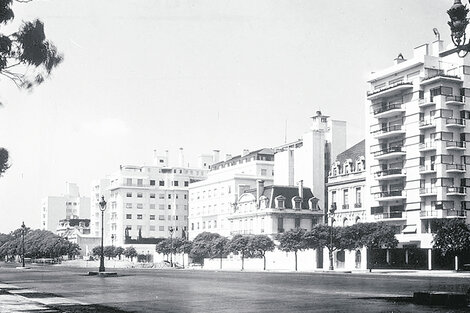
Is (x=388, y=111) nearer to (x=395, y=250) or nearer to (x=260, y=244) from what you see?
(x=395, y=250)

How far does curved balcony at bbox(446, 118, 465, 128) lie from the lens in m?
71.1

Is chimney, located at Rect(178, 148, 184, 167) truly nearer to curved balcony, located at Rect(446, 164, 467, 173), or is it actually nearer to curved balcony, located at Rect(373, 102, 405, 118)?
curved balcony, located at Rect(373, 102, 405, 118)

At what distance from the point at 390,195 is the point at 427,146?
298 inches

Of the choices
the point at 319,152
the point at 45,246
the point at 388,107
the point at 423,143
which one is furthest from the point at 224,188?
the point at 423,143

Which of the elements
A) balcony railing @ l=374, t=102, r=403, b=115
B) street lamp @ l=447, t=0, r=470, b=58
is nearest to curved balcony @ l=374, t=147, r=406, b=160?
balcony railing @ l=374, t=102, r=403, b=115

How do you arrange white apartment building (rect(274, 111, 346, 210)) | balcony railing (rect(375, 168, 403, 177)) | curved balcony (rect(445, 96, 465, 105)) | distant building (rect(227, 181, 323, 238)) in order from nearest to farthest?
curved balcony (rect(445, 96, 465, 105)) < balcony railing (rect(375, 168, 403, 177)) < distant building (rect(227, 181, 323, 238)) < white apartment building (rect(274, 111, 346, 210))

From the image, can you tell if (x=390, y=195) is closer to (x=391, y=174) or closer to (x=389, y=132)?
(x=391, y=174)

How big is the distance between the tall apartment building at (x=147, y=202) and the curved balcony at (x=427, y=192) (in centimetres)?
8176

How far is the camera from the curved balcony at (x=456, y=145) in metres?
71.1

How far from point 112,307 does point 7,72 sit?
802cm

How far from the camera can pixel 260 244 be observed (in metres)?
87.4

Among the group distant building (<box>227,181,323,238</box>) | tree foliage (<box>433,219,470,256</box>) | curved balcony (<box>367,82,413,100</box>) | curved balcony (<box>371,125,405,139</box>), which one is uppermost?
curved balcony (<box>367,82,413,100</box>)

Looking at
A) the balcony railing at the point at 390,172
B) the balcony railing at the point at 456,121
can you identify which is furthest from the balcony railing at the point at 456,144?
the balcony railing at the point at 390,172

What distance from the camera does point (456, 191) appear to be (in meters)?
71.4
